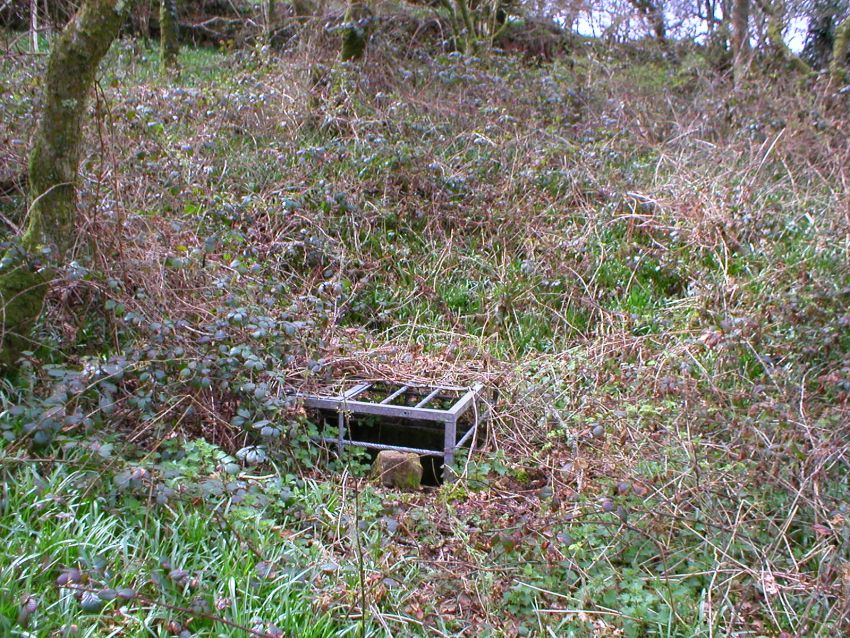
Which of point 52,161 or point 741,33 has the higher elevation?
point 741,33

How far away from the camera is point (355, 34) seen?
32.2ft

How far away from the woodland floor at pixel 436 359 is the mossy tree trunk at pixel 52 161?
20 cm

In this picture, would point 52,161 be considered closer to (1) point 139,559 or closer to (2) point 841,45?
(1) point 139,559

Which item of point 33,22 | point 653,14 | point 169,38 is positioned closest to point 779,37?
point 653,14

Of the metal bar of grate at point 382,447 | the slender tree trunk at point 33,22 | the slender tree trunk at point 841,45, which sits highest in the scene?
the slender tree trunk at point 841,45

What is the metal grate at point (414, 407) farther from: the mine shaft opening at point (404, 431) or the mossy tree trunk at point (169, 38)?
the mossy tree trunk at point (169, 38)

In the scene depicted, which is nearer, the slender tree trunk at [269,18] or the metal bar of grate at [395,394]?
the metal bar of grate at [395,394]

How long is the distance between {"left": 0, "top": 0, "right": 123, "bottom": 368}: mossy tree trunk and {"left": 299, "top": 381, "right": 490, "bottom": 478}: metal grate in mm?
1653

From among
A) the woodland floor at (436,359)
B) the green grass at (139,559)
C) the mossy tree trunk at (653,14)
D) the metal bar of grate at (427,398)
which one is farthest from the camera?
the mossy tree trunk at (653,14)

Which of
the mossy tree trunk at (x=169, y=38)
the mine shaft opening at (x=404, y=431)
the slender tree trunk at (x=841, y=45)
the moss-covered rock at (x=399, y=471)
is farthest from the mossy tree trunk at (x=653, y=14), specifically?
the moss-covered rock at (x=399, y=471)

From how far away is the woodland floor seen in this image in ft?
10.3

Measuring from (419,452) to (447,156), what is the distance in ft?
16.0

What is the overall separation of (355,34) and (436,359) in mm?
5613

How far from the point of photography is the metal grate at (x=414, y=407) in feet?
15.8
